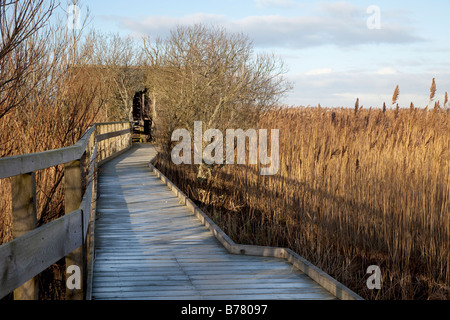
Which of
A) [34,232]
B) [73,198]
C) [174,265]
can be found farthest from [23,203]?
[174,265]

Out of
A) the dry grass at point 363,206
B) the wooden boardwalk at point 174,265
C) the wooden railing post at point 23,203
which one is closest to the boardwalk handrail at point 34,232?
the wooden railing post at point 23,203

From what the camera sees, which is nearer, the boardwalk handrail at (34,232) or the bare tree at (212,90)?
the boardwalk handrail at (34,232)

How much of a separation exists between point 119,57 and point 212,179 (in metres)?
17.7

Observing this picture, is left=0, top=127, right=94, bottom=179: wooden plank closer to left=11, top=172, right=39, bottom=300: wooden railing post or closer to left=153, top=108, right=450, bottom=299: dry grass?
left=11, top=172, right=39, bottom=300: wooden railing post

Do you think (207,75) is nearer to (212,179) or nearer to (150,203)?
(212,179)

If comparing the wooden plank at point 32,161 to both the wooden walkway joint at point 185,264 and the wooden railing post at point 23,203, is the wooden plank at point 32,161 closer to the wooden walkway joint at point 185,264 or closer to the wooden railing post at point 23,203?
the wooden railing post at point 23,203

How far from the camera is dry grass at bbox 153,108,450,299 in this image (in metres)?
4.65

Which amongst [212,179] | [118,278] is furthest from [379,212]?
[212,179]

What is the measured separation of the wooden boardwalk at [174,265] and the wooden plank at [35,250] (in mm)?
650

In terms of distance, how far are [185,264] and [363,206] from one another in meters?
2.09

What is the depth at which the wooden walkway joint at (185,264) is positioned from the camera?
3891 mm

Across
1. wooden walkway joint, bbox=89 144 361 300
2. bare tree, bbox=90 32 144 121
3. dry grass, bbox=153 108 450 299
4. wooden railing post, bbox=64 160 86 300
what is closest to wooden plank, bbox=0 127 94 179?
wooden railing post, bbox=64 160 86 300

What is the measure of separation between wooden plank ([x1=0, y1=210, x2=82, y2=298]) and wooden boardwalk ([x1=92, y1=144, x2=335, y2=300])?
65cm
